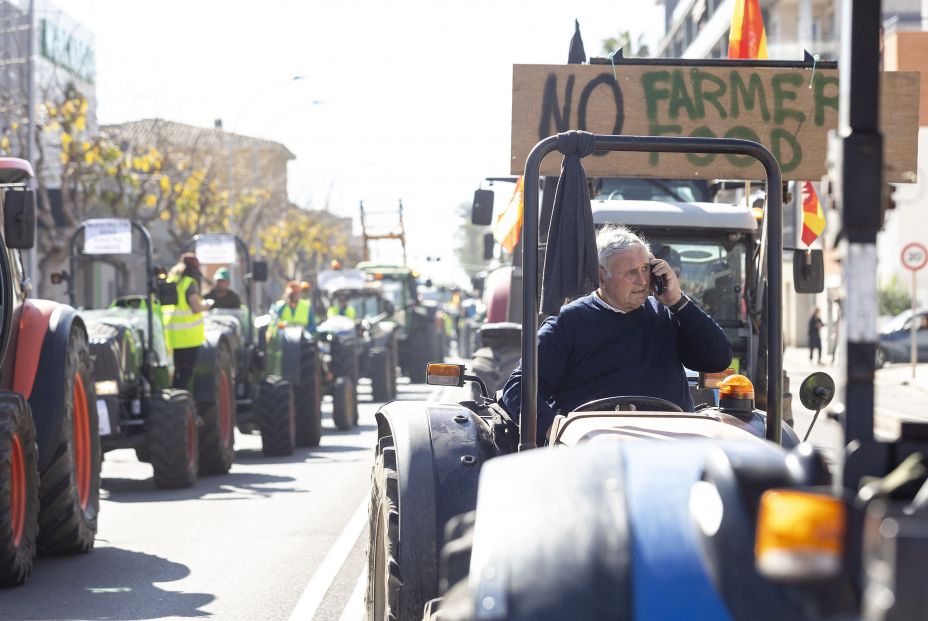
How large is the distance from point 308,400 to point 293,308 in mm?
4192

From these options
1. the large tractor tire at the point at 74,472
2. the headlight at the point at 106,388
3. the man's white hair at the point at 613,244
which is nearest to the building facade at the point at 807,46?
the headlight at the point at 106,388

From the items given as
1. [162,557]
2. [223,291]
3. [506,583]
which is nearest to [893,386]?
[223,291]

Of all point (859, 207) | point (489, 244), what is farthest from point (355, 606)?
point (489, 244)

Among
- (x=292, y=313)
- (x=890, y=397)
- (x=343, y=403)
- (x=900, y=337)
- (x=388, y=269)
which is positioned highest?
(x=388, y=269)

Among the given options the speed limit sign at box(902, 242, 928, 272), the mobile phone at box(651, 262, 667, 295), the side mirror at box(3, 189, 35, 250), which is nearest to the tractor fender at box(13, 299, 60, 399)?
the side mirror at box(3, 189, 35, 250)

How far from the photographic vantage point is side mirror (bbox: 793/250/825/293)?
8961mm

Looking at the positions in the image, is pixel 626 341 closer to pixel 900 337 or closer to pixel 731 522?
pixel 731 522

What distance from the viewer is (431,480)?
516 cm

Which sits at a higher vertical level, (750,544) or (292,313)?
(750,544)

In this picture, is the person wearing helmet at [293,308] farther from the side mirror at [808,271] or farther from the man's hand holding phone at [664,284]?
the man's hand holding phone at [664,284]

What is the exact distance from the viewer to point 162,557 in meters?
10.0

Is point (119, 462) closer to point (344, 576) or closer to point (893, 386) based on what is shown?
point (344, 576)

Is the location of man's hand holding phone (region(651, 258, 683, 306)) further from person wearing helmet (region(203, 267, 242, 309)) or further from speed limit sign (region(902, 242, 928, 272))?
speed limit sign (region(902, 242, 928, 272))

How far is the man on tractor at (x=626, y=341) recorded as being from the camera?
18.1 ft
